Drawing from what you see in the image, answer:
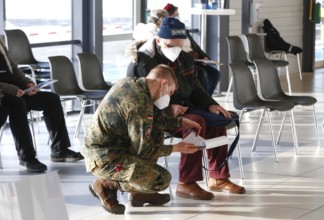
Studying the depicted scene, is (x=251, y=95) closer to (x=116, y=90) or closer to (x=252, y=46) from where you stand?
(x=116, y=90)

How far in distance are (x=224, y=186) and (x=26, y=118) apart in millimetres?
1692

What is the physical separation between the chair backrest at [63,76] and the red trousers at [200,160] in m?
2.10

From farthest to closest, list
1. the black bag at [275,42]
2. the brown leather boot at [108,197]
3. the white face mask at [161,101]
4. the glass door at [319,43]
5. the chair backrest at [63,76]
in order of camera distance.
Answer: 1. the glass door at [319,43]
2. the black bag at [275,42]
3. the chair backrest at [63,76]
4. the brown leather boot at [108,197]
5. the white face mask at [161,101]

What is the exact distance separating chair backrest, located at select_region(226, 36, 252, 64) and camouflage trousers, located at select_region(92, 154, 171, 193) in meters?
5.32

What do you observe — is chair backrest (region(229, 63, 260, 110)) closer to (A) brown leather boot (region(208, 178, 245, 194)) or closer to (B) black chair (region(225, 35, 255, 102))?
(A) brown leather boot (region(208, 178, 245, 194))

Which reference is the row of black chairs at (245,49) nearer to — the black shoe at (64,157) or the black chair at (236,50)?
the black chair at (236,50)

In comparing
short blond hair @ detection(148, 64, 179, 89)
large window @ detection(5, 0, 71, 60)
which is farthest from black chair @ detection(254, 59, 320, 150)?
large window @ detection(5, 0, 71, 60)

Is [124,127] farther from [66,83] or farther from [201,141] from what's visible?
[66,83]

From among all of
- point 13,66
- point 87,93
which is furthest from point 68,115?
point 13,66

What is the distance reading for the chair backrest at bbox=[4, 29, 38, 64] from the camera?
7.79 meters

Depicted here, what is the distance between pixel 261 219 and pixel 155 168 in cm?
74

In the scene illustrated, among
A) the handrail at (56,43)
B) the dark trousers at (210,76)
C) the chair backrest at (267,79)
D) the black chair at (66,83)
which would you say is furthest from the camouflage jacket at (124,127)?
the handrail at (56,43)

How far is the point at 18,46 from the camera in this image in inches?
310

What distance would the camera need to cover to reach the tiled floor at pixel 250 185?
15.5ft
